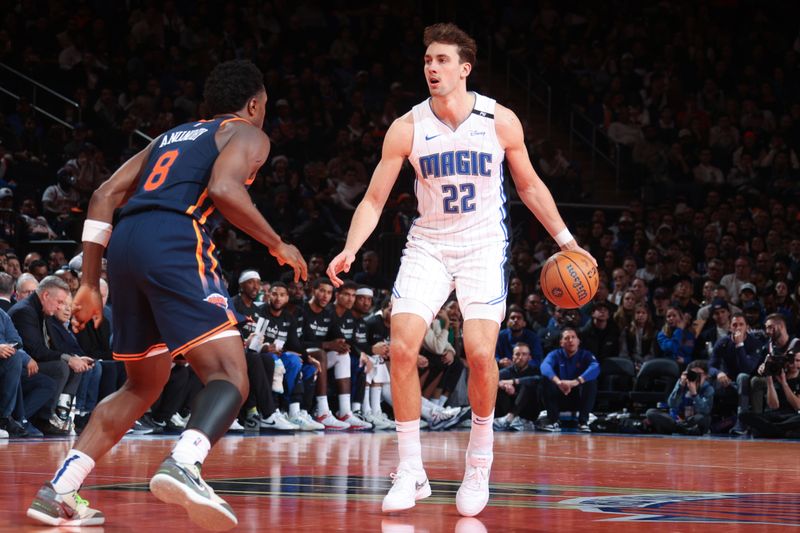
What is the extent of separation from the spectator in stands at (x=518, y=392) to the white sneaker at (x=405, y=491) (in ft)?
27.6

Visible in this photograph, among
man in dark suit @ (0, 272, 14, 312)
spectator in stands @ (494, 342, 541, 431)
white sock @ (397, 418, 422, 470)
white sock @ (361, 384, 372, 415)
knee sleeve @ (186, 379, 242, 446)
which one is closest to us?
knee sleeve @ (186, 379, 242, 446)

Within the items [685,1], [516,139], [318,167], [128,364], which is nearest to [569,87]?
[685,1]

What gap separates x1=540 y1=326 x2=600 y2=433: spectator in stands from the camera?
13.7m

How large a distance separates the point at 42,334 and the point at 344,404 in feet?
12.7

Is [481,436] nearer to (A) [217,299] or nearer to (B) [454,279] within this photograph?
(B) [454,279]

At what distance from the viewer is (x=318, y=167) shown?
55.4 feet

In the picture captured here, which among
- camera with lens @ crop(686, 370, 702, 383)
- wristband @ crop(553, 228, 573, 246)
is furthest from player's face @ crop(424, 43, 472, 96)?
camera with lens @ crop(686, 370, 702, 383)

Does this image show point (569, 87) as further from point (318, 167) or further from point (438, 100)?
point (438, 100)

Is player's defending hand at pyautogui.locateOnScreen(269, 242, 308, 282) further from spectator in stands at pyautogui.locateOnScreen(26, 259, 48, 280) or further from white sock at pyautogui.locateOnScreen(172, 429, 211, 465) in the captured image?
spectator in stands at pyautogui.locateOnScreen(26, 259, 48, 280)

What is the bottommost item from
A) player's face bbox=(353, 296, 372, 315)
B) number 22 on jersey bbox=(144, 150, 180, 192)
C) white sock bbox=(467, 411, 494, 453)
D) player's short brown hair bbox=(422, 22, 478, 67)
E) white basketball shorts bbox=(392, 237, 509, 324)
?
white sock bbox=(467, 411, 494, 453)

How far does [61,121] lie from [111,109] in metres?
0.74

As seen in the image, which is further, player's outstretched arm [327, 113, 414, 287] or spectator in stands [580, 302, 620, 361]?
spectator in stands [580, 302, 620, 361]

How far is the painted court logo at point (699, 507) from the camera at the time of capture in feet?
16.2

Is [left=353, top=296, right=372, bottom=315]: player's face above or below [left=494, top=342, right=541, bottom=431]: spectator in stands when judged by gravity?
above
